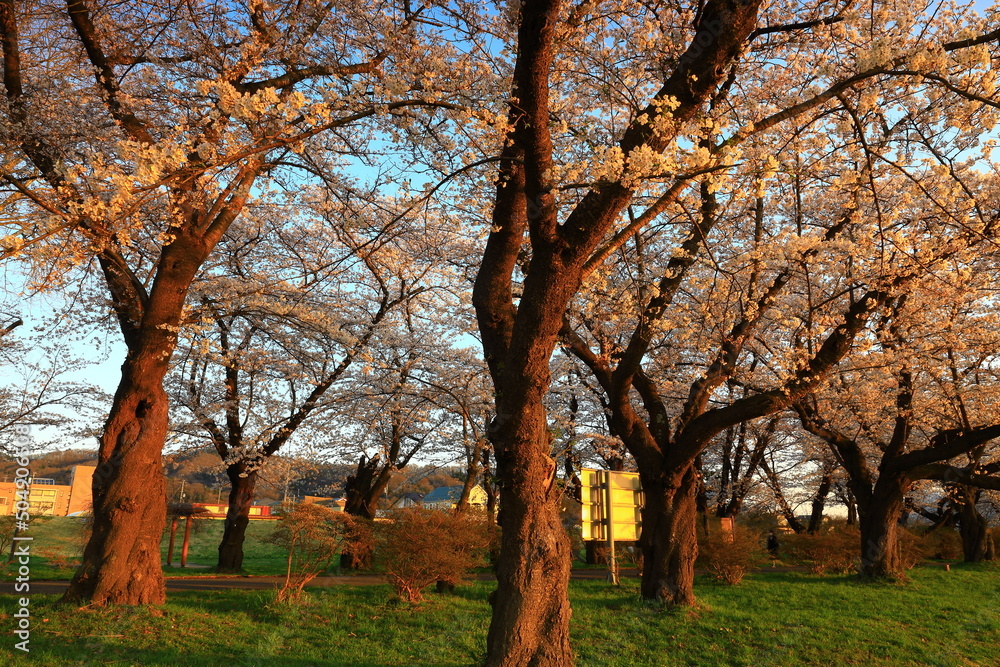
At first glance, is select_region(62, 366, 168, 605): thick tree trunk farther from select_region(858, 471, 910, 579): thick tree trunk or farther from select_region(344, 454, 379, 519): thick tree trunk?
select_region(858, 471, 910, 579): thick tree trunk

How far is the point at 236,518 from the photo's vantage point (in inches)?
597

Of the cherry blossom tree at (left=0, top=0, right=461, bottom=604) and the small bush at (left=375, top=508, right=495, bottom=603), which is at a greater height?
the cherry blossom tree at (left=0, top=0, right=461, bottom=604)

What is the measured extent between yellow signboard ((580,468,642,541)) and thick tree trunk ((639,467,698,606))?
1066mm

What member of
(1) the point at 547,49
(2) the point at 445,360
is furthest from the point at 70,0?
(2) the point at 445,360

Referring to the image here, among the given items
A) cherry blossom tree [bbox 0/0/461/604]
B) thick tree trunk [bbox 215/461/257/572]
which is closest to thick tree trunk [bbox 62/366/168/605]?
cherry blossom tree [bbox 0/0/461/604]

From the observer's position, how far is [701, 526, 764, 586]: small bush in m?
12.9

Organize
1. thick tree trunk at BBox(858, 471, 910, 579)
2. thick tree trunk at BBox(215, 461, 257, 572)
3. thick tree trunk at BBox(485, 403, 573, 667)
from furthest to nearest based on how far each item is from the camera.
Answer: thick tree trunk at BBox(215, 461, 257, 572) → thick tree trunk at BBox(858, 471, 910, 579) → thick tree trunk at BBox(485, 403, 573, 667)

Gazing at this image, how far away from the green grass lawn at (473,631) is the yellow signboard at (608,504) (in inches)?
41.0

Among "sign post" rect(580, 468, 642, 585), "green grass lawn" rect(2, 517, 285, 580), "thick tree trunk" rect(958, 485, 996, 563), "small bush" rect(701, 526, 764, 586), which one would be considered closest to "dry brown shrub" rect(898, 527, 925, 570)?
"small bush" rect(701, 526, 764, 586)

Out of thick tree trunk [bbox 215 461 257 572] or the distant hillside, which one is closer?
thick tree trunk [bbox 215 461 257 572]

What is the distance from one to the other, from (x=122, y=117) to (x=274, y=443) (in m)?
8.38

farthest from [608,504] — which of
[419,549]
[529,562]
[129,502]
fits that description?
[129,502]

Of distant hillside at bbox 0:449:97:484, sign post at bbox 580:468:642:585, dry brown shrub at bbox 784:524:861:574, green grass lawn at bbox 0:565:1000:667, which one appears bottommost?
green grass lawn at bbox 0:565:1000:667

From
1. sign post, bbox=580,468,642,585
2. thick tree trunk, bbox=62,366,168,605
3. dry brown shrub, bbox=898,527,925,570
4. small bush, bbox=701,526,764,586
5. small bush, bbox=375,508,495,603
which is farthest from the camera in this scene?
dry brown shrub, bbox=898,527,925,570
